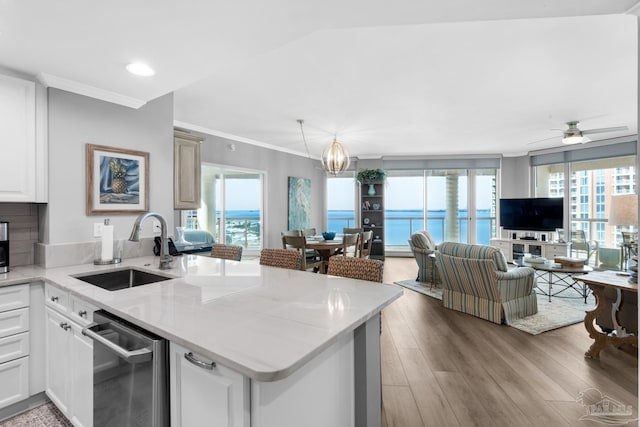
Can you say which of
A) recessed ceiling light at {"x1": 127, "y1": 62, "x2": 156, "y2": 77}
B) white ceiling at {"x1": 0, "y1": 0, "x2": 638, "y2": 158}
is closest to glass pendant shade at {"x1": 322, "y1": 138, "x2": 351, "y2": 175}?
white ceiling at {"x1": 0, "y1": 0, "x2": 638, "y2": 158}

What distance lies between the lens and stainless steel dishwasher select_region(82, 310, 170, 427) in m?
1.16

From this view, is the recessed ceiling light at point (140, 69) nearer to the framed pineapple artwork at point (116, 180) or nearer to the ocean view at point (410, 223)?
the framed pineapple artwork at point (116, 180)

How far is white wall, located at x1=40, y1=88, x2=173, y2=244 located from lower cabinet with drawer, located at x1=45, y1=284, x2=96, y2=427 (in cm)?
62

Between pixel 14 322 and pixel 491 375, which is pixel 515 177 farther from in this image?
pixel 14 322

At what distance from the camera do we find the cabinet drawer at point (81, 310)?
1583 millimetres

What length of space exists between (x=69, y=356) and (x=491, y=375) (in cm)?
281

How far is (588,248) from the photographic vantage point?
19.2ft

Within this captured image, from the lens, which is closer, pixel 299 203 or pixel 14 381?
pixel 14 381

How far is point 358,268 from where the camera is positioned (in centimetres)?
207

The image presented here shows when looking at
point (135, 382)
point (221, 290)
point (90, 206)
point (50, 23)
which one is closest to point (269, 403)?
point (135, 382)

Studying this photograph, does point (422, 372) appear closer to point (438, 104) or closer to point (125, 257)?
point (125, 257)

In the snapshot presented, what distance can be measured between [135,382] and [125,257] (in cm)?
177

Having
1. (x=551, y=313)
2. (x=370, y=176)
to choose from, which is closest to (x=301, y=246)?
(x=551, y=313)

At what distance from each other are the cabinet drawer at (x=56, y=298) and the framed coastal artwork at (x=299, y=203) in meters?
4.85
